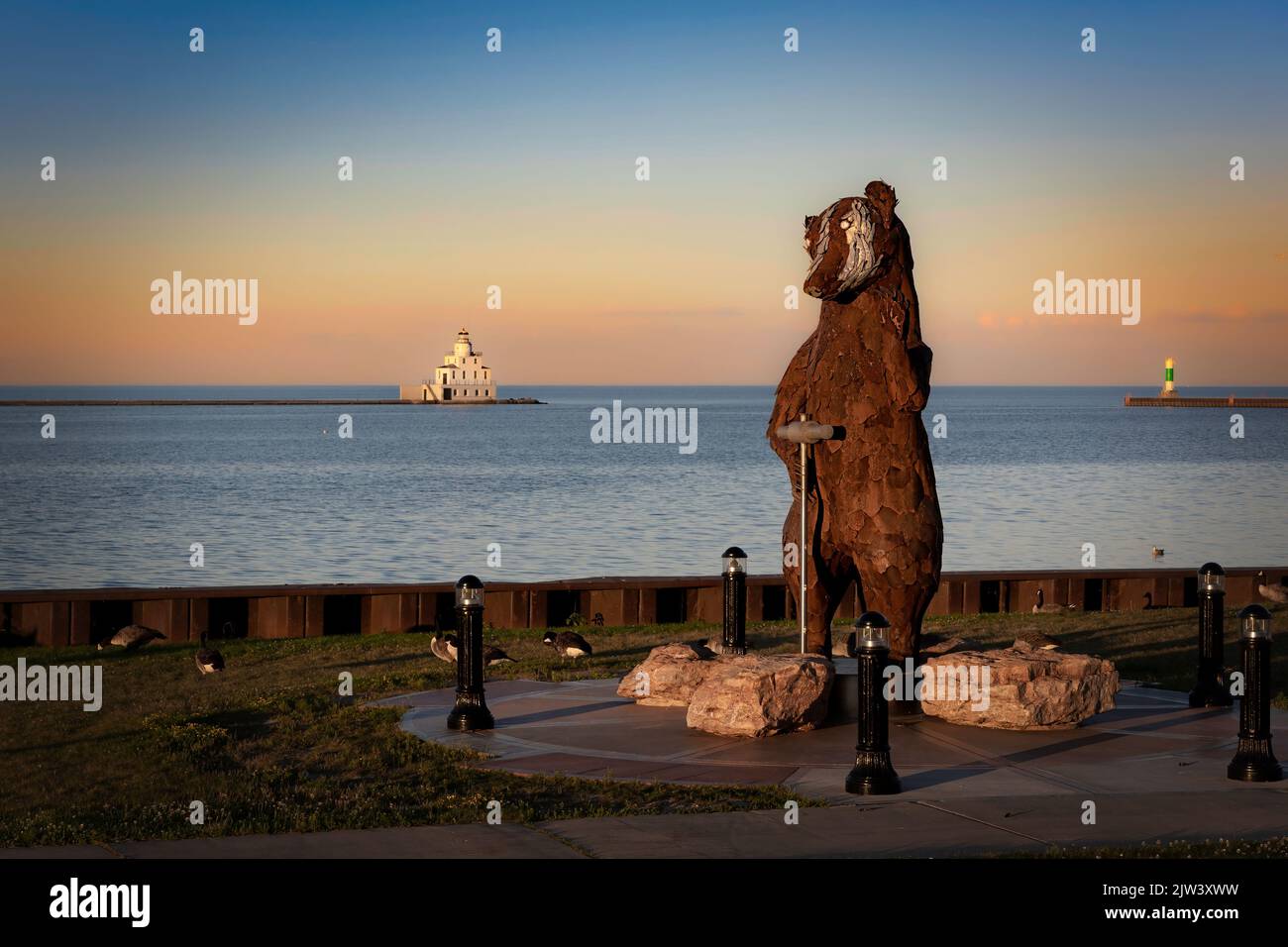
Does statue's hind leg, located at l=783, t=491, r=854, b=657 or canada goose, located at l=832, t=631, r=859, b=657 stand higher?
statue's hind leg, located at l=783, t=491, r=854, b=657

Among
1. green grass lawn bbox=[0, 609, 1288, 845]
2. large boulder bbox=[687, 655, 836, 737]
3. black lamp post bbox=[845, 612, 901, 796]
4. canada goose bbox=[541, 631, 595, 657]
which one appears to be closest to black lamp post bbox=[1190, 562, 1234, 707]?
green grass lawn bbox=[0, 609, 1288, 845]

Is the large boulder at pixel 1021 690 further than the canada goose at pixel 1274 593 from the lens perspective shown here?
No

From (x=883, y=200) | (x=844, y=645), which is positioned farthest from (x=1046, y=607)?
(x=883, y=200)

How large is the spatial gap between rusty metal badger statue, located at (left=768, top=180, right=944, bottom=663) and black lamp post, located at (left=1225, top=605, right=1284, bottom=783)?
8.41ft

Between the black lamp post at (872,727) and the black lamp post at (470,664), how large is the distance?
11.2 ft

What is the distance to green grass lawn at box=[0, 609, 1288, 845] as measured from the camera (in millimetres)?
9203

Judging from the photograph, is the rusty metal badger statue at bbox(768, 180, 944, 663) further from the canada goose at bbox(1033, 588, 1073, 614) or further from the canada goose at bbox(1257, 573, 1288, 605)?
the canada goose at bbox(1257, 573, 1288, 605)

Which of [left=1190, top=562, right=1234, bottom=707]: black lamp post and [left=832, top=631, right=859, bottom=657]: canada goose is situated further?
[left=832, top=631, right=859, bottom=657]: canada goose

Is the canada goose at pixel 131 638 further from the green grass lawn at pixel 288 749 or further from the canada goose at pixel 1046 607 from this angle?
the canada goose at pixel 1046 607

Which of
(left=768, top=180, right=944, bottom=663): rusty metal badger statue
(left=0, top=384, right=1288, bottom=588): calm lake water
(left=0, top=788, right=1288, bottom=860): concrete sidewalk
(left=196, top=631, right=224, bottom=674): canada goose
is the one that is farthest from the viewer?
(left=0, top=384, right=1288, bottom=588): calm lake water

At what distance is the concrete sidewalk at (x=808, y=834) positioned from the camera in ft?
26.3

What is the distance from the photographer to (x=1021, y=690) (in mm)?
11633

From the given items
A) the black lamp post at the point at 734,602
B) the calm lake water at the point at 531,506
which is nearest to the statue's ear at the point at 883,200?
the black lamp post at the point at 734,602
